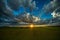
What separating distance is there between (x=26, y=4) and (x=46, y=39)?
83cm

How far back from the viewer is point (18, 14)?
13.9 feet

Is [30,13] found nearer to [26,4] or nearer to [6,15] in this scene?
[26,4]

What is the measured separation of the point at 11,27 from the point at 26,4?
0.56m

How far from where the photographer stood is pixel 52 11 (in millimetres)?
4246

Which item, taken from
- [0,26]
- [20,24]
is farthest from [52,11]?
[0,26]

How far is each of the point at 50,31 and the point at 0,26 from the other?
3.38 ft

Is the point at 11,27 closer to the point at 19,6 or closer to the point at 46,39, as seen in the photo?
the point at 19,6

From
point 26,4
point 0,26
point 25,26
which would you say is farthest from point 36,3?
point 0,26

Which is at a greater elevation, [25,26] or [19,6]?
[19,6]

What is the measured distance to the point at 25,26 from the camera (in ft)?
Result: 13.9

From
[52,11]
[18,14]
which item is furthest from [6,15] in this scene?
[52,11]

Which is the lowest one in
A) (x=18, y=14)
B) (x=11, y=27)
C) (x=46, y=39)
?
(x=46, y=39)

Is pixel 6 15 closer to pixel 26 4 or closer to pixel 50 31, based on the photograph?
pixel 26 4

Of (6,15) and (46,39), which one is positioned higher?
(6,15)
